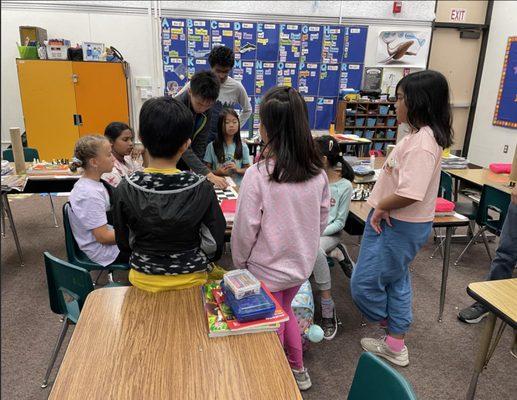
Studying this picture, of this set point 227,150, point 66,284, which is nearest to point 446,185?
point 227,150

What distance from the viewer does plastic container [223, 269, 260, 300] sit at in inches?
47.9

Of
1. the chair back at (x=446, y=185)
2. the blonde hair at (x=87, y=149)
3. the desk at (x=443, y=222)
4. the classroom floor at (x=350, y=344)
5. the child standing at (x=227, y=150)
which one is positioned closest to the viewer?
the classroom floor at (x=350, y=344)

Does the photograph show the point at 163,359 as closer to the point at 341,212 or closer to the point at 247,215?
the point at 247,215

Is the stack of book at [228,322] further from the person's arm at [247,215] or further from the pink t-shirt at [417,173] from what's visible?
the pink t-shirt at [417,173]

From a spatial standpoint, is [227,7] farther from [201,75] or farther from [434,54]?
[201,75]

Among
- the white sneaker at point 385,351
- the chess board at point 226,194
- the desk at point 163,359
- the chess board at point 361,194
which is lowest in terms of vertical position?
the white sneaker at point 385,351

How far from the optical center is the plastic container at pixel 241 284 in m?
1.22

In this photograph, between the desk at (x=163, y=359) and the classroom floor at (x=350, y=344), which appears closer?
the desk at (x=163, y=359)

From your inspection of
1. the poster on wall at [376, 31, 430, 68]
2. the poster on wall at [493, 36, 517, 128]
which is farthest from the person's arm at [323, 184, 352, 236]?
the poster on wall at [493, 36, 517, 128]

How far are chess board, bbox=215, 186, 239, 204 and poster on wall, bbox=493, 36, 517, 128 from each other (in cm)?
532

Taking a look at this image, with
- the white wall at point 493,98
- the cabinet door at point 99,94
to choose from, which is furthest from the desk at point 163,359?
the white wall at point 493,98

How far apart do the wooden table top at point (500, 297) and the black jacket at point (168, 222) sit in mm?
994

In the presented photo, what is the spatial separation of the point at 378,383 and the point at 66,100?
548 centimetres

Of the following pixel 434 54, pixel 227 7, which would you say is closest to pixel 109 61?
pixel 227 7
